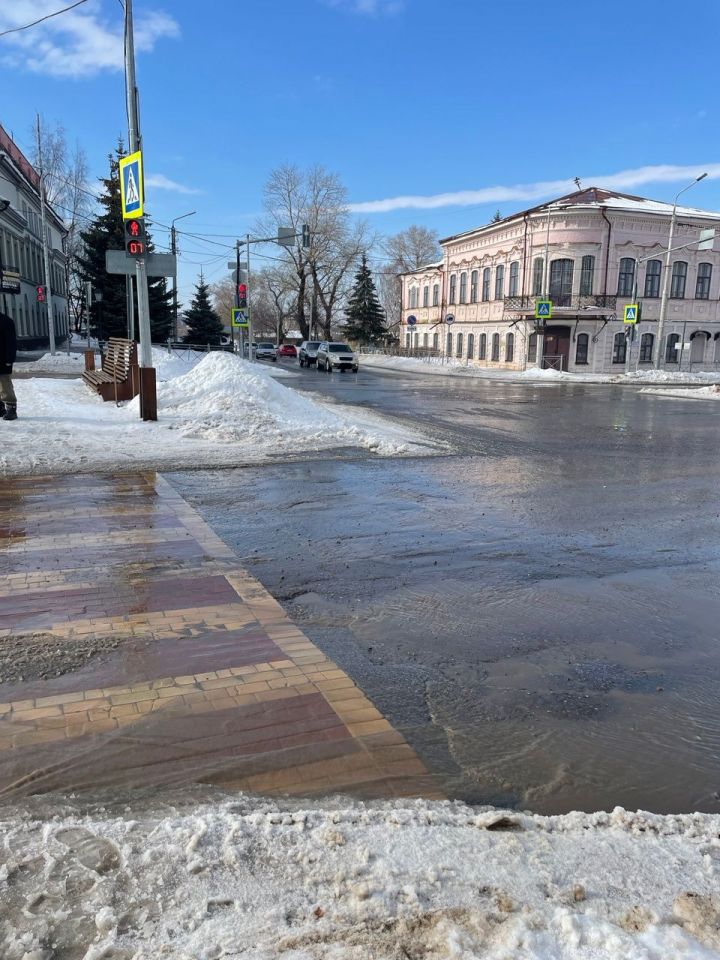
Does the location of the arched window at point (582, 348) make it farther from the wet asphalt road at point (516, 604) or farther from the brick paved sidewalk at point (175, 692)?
the brick paved sidewalk at point (175, 692)

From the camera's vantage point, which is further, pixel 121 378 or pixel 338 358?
pixel 338 358

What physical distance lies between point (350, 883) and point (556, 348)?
47.2m

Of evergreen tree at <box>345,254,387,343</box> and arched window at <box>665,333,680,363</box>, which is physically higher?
Answer: evergreen tree at <box>345,254,387,343</box>

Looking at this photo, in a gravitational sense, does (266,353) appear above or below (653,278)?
below

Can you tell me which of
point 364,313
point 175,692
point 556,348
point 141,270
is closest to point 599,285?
point 556,348

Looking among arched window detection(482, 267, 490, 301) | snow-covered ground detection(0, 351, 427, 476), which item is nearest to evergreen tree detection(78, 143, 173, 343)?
arched window detection(482, 267, 490, 301)

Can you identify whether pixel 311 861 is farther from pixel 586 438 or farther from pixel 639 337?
pixel 639 337

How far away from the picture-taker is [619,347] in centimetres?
4634

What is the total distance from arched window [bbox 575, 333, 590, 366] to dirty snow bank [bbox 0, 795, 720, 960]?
46289 millimetres

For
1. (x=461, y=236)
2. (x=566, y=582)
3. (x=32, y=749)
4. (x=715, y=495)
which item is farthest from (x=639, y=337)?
(x=32, y=749)

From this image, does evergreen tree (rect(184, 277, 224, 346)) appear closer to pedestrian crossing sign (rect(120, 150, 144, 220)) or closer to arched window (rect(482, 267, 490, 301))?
arched window (rect(482, 267, 490, 301))

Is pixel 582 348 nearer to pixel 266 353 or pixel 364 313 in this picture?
pixel 266 353

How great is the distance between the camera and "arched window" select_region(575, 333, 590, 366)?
46219mm

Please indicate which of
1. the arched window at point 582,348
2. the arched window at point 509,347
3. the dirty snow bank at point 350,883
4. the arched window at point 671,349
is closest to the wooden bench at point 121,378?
the dirty snow bank at point 350,883
